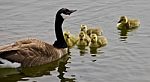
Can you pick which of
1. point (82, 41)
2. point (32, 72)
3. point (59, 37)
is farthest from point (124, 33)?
point (32, 72)

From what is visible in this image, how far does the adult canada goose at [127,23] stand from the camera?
1151 cm

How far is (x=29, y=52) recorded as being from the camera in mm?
9664

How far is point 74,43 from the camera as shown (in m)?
10.9

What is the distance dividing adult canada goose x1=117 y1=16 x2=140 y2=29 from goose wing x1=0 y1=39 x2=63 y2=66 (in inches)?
85.9

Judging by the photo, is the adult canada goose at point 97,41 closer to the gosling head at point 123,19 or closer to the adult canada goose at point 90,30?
the adult canada goose at point 90,30

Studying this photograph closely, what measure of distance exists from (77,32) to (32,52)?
6.30 ft

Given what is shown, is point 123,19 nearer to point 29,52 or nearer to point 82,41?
point 82,41

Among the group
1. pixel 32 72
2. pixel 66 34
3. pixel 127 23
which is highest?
pixel 127 23

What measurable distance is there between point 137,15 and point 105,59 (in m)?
2.81

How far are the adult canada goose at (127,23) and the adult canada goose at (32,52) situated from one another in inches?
68.8

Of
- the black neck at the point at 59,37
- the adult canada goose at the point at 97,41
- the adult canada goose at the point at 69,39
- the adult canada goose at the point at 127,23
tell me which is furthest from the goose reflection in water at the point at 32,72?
the adult canada goose at the point at 127,23

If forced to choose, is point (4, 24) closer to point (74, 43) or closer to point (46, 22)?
point (46, 22)

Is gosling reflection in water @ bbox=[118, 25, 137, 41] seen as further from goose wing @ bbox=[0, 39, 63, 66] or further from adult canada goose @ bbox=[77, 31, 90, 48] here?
goose wing @ bbox=[0, 39, 63, 66]

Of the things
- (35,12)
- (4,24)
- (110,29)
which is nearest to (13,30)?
(4,24)
